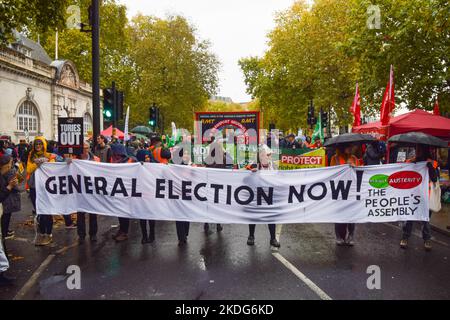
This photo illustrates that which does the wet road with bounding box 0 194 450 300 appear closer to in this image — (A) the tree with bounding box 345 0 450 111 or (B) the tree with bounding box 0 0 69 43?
(B) the tree with bounding box 0 0 69 43

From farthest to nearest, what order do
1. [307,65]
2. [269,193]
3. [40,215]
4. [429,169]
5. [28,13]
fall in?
[307,65], [28,13], [40,215], [429,169], [269,193]

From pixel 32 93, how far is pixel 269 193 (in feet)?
87.0

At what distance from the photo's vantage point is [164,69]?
42.0 meters

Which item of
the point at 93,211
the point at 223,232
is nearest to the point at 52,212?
the point at 93,211

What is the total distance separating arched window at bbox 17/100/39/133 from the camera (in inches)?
1045

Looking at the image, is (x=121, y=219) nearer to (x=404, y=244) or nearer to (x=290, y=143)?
(x=404, y=244)

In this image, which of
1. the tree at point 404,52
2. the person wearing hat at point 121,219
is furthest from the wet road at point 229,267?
the tree at point 404,52

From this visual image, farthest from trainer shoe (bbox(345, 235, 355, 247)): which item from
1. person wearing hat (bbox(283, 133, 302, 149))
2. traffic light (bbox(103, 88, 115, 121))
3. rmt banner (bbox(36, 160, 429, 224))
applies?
person wearing hat (bbox(283, 133, 302, 149))

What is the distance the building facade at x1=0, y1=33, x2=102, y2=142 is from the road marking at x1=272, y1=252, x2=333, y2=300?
651 inches

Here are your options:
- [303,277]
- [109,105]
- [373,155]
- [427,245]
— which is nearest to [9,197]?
[109,105]

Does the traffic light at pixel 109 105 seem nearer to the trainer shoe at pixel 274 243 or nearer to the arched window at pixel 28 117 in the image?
the trainer shoe at pixel 274 243

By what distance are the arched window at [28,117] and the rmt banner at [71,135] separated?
20.8 metres

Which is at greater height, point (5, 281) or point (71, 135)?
point (71, 135)

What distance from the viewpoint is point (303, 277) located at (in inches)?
209
